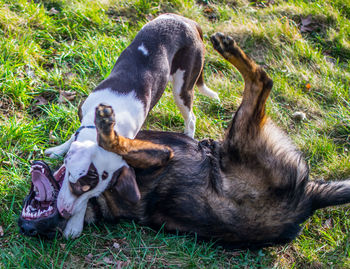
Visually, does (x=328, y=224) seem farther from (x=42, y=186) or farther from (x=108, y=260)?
(x=42, y=186)

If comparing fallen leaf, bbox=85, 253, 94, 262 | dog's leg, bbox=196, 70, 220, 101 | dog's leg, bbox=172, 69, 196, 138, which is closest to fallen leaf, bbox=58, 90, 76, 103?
dog's leg, bbox=172, 69, 196, 138

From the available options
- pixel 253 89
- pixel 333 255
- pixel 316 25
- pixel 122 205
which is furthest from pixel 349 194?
pixel 316 25

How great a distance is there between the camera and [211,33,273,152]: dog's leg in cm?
313

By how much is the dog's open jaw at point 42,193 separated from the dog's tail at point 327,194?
1.96m

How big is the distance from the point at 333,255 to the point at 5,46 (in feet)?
12.5

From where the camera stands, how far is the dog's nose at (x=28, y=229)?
2.81 meters

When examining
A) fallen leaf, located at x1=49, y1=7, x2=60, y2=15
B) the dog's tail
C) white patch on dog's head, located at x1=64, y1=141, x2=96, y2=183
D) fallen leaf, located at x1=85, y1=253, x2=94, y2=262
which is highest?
fallen leaf, located at x1=49, y1=7, x2=60, y2=15

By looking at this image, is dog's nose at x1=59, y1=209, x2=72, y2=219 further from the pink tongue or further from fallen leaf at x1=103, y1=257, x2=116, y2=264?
fallen leaf at x1=103, y1=257, x2=116, y2=264

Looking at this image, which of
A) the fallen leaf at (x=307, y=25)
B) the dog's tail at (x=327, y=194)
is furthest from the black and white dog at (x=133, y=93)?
the fallen leaf at (x=307, y=25)

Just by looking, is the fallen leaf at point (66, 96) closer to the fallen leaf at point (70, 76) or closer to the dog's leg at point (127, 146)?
the fallen leaf at point (70, 76)

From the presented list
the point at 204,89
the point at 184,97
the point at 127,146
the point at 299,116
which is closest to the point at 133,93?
the point at 127,146

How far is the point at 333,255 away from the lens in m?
3.26

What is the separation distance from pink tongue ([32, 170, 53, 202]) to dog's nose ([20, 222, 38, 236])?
0.73 ft

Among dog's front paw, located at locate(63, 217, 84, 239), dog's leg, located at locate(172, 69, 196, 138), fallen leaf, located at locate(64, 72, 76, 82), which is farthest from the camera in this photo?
fallen leaf, located at locate(64, 72, 76, 82)
